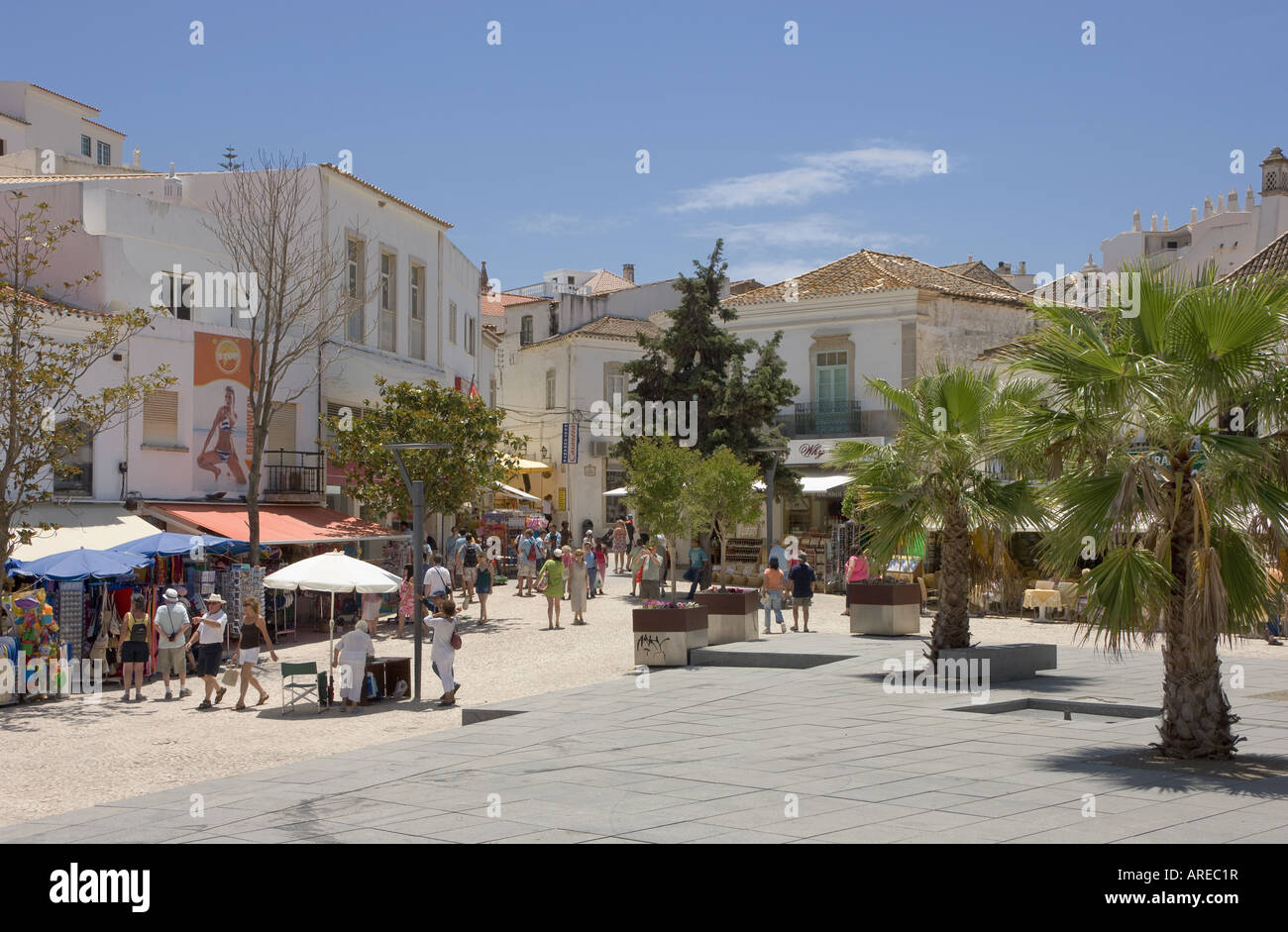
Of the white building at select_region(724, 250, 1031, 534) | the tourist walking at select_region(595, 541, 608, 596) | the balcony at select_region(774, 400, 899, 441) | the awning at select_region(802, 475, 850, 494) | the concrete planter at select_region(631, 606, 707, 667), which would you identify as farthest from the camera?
the balcony at select_region(774, 400, 899, 441)

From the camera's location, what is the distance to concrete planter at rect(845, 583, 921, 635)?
72.3ft

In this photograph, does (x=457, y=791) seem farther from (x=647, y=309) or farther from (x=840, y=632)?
(x=647, y=309)

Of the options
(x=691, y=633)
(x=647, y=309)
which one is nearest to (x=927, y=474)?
(x=691, y=633)

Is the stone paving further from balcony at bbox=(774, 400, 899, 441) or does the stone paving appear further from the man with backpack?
balcony at bbox=(774, 400, 899, 441)

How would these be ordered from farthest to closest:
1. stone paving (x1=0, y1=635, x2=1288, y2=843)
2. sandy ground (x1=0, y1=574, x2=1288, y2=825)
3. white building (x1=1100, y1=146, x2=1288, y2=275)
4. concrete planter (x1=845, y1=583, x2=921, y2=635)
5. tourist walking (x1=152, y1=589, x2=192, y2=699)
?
white building (x1=1100, y1=146, x2=1288, y2=275) → concrete planter (x1=845, y1=583, x2=921, y2=635) → tourist walking (x1=152, y1=589, x2=192, y2=699) → sandy ground (x1=0, y1=574, x2=1288, y2=825) → stone paving (x1=0, y1=635, x2=1288, y2=843)

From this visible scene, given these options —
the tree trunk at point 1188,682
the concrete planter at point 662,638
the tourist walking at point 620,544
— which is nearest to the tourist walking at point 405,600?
the concrete planter at point 662,638

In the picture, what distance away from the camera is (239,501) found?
90.3ft

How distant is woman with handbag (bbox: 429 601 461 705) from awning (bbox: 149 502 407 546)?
8749mm

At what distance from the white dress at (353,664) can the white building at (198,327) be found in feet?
28.5

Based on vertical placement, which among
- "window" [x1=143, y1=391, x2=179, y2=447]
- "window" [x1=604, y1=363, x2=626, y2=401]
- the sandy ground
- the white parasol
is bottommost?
the sandy ground

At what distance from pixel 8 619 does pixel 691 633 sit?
32.3 ft

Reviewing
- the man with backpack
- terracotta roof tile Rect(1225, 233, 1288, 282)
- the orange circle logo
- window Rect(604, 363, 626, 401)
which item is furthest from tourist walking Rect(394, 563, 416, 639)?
window Rect(604, 363, 626, 401)

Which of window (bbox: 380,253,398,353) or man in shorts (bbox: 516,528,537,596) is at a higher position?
window (bbox: 380,253,398,353)

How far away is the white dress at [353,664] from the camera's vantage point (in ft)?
55.3
